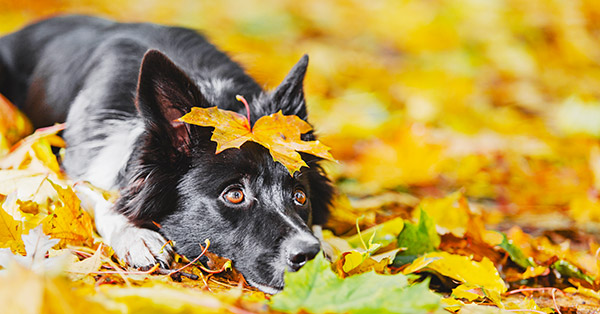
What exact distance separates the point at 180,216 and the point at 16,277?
1421 millimetres

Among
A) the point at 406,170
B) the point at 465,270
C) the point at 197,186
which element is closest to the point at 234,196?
the point at 197,186

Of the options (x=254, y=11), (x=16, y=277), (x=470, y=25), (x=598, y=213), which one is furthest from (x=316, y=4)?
(x=16, y=277)

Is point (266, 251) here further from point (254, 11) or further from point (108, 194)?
point (254, 11)

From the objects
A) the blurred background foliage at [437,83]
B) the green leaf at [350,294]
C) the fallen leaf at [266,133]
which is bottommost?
the blurred background foliage at [437,83]

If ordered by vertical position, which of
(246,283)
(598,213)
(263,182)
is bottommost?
(598,213)


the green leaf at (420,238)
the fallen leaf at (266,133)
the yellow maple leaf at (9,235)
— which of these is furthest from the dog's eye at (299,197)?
the yellow maple leaf at (9,235)

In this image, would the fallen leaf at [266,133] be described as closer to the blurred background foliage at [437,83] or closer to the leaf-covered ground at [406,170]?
the leaf-covered ground at [406,170]

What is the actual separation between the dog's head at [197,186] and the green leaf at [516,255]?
1142 millimetres

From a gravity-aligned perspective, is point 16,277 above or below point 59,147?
above

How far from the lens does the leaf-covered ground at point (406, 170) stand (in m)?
1.98

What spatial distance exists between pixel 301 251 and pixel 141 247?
808mm

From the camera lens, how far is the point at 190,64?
3775 millimetres

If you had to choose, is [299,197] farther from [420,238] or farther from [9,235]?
[9,235]

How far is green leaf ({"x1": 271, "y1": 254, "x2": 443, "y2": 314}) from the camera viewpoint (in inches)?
71.4
